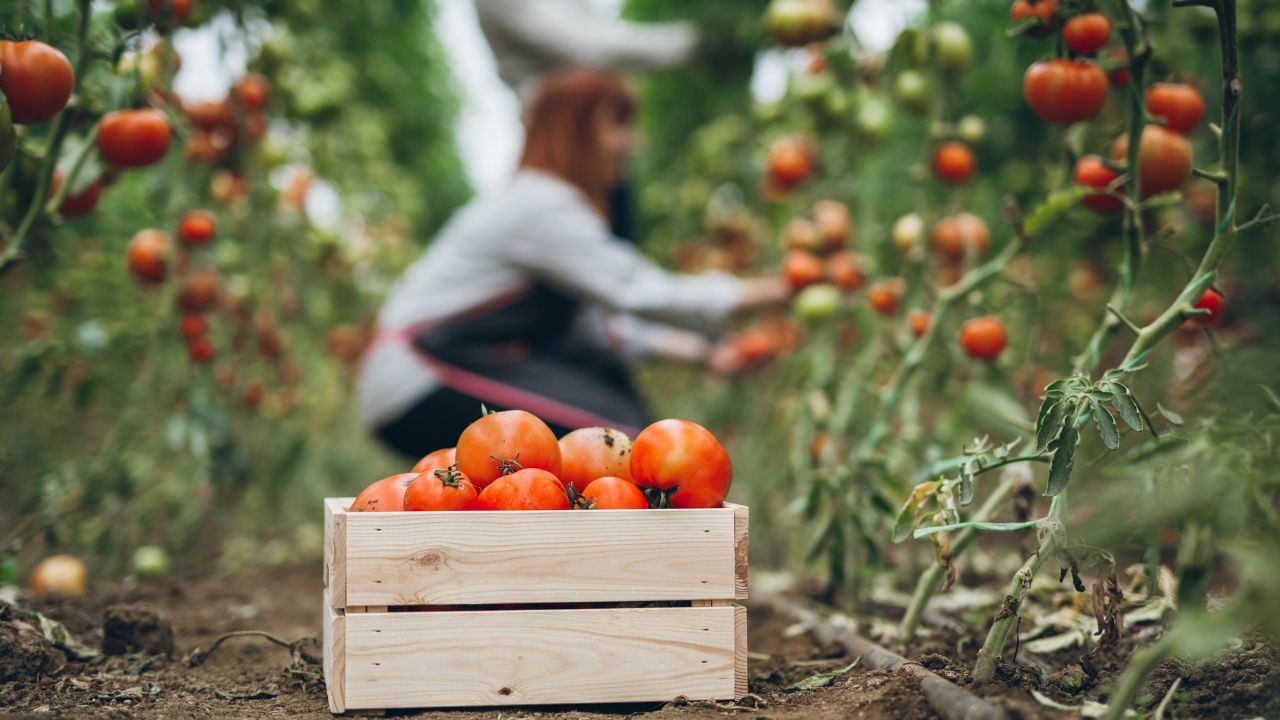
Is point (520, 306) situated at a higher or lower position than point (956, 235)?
lower

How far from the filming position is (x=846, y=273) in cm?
256

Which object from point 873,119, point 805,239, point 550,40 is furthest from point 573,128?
point 873,119

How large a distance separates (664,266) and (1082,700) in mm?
3578

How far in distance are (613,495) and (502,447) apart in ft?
0.56

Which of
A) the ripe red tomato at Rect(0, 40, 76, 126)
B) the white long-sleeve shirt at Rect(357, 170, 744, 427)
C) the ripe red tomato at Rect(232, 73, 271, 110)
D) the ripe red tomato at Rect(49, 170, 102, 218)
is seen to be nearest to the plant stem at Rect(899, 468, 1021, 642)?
the white long-sleeve shirt at Rect(357, 170, 744, 427)

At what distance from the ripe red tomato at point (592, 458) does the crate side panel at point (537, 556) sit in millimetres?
145

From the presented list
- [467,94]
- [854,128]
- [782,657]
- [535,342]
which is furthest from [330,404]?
[467,94]

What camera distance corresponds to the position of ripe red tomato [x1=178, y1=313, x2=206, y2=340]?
2873mm

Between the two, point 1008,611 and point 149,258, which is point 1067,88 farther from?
point 149,258

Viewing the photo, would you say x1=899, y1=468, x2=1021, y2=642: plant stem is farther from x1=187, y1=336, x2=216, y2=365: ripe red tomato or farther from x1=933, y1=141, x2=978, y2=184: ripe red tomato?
x1=187, y1=336, x2=216, y2=365: ripe red tomato

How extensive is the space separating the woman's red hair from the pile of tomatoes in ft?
5.35

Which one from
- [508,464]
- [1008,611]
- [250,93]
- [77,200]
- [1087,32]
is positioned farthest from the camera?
[250,93]

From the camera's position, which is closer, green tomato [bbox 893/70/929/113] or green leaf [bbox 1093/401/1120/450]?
green leaf [bbox 1093/401/1120/450]

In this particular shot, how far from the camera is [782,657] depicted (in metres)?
1.84
